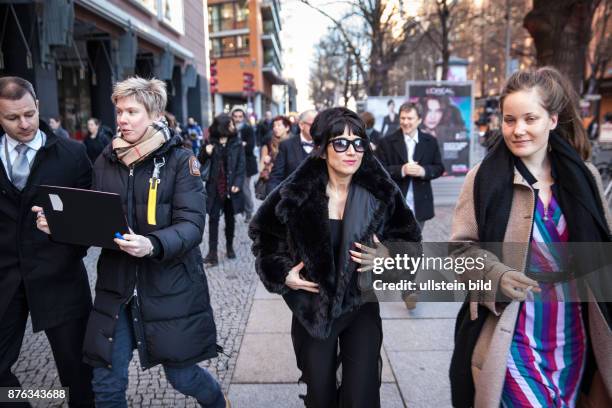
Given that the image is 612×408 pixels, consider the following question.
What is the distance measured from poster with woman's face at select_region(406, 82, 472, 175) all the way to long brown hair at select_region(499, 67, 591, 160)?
8.36 meters

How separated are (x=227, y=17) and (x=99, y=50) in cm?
3500

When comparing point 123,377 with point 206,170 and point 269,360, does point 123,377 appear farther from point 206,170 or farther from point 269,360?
point 206,170

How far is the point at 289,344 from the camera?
4.20m

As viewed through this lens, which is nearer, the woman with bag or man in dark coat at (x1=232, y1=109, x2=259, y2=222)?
the woman with bag

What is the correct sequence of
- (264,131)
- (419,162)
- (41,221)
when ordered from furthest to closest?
(264,131)
(419,162)
(41,221)

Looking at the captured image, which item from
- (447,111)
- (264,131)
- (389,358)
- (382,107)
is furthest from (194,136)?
(389,358)

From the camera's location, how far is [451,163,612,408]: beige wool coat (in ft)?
6.19

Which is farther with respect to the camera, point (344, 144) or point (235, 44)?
point (235, 44)

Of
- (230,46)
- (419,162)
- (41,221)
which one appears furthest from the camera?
(230,46)

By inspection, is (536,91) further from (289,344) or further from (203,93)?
(203,93)

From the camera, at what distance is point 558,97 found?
1.98 metres

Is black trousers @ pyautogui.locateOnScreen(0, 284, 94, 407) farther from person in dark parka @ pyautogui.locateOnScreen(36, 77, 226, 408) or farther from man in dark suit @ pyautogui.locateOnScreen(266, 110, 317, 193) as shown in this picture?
man in dark suit @ pyautogui.locateOnScreen(266, 110, 317, 193)

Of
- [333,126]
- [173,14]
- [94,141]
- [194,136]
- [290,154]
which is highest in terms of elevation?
[173,14]

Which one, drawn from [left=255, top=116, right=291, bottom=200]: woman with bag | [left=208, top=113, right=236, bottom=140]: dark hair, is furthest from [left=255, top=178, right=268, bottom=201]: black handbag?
[left=208, top=113, right=236, bottom=140]: dark hair
